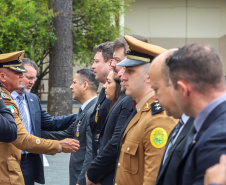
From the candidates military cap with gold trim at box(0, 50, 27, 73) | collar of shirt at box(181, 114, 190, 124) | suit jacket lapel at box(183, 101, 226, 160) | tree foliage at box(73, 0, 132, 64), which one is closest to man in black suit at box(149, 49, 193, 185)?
collar of shirt at box(181, 114, 190, 124)

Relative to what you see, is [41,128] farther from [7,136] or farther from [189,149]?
[189,149]

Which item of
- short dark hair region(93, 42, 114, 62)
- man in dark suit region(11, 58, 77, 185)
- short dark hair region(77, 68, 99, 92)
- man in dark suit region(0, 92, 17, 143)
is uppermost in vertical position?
short dark hair region(93, 42, 114, 62)

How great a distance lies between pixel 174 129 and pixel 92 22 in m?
12.5

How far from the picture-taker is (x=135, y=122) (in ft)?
10.7

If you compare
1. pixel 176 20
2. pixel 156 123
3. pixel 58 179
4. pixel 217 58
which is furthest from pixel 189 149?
pixel 176 20

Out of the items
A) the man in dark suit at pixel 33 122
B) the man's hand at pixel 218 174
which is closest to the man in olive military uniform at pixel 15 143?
the man in dark suit at pixel 33 122

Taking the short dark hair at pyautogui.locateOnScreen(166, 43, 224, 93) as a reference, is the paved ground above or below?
below

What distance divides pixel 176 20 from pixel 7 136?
54.6 feet

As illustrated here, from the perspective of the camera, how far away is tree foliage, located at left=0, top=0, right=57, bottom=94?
478 inches

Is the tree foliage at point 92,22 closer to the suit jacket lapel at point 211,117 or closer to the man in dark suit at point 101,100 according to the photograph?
the man in dark suit at point 101,100

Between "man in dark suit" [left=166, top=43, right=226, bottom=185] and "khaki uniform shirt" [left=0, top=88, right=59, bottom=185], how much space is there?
106 inches

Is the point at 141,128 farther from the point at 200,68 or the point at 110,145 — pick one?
the point at 200,68

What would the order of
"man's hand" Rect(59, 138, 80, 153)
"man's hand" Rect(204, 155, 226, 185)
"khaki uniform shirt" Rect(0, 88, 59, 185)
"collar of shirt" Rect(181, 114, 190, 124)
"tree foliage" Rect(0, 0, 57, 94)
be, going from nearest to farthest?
1. "man's hand" Rect(204, 155, 226, 185)
2. "collar of shirt" Rect(181, 114, 190, 124)
3. "khaki uniform shirt" Rect(0, 88, 59, 185)
4. "man's hand" Rect(59, 138, 80, 153)
5. "tree foliage" Rect(0, 0, 57, 94)

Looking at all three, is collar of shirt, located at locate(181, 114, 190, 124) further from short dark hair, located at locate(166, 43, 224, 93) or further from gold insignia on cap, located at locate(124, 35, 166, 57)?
gold insignia on cap, located at locate(124, 35, 166, 57)
